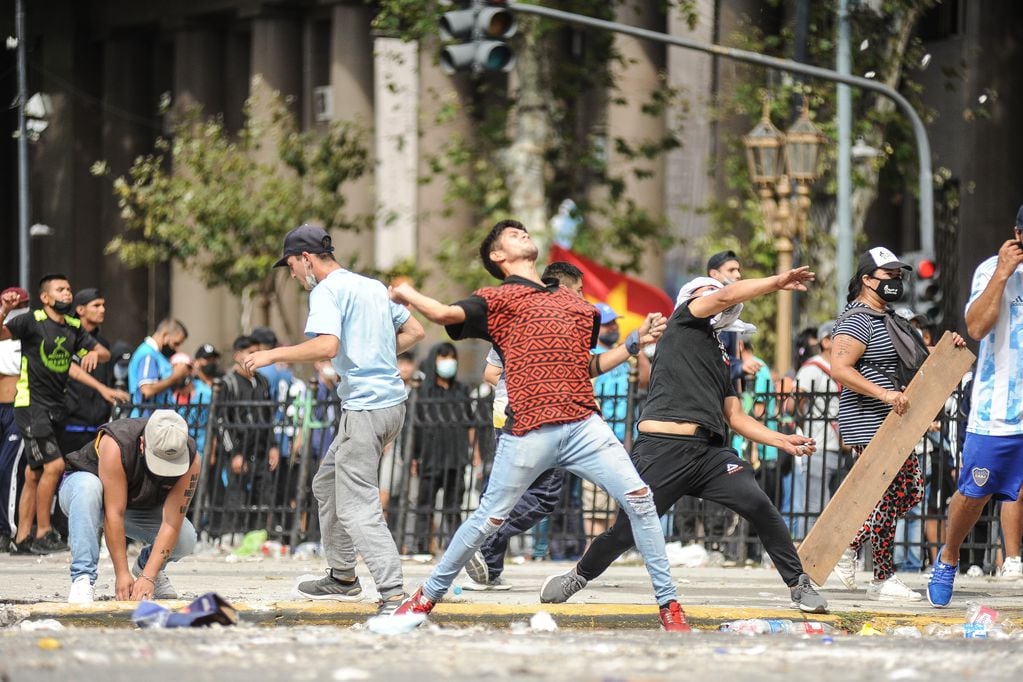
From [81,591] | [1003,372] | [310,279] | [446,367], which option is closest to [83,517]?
[81,591]

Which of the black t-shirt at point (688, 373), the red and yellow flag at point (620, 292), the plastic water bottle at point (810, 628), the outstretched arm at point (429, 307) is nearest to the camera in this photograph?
the outstretched arm at point (429, 307)

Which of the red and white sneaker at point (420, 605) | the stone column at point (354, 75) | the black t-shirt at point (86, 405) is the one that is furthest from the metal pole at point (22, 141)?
the red and white sneaker at point (420, 605)

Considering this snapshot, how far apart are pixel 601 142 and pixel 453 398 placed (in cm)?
1503

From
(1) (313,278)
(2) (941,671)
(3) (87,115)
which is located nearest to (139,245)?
(3) (87,115)

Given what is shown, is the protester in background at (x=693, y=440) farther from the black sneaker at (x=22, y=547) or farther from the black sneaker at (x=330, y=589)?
the black sneaker at (x=22, y=547)

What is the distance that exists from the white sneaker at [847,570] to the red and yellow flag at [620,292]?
9674 millimetres

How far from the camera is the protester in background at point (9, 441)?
15.1 m

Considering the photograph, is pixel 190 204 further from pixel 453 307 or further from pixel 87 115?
pixel 453 307

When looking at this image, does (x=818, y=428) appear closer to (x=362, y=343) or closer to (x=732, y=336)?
(x=732, y=336)

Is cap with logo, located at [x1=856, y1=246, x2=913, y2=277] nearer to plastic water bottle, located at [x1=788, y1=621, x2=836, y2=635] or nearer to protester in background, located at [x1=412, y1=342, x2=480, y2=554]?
plastic water bottle, located at [x1=788, y1=621, x2=836, y2=635]

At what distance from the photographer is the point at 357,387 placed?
9164 mm

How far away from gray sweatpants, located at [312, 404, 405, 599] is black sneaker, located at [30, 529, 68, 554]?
19.9 feet

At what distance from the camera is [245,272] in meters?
30.8

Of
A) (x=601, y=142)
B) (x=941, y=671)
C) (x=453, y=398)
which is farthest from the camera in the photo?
(x=601, y=142)
